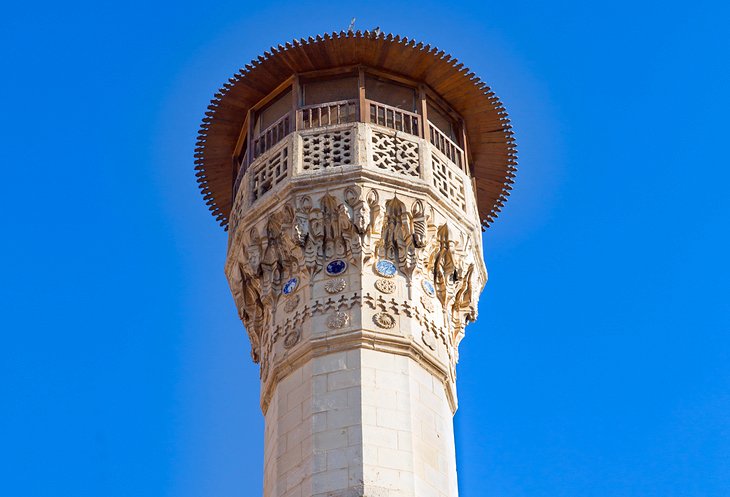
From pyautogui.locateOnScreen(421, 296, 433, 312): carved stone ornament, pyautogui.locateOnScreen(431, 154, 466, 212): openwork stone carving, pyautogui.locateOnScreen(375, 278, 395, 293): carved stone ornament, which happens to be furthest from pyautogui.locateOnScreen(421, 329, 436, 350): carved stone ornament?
pyautogui.locateOnScreen(431, 154, 466, 212): openwork stone carving

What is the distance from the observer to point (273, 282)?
15977mm

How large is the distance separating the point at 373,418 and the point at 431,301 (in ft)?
6.33

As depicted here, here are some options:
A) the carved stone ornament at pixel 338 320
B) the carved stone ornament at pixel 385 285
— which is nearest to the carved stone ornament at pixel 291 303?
the carved stone ornament at pixel 338 320

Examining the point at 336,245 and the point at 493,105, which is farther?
the point at 493,105

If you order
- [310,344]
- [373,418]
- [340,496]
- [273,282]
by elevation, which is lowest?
[340,496]

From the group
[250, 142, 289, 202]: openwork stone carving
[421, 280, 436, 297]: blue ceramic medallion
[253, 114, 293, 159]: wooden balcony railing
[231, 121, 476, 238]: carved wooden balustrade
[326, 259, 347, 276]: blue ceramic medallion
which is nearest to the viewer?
[326, 259, 347, 276]: blue ceramic medallion

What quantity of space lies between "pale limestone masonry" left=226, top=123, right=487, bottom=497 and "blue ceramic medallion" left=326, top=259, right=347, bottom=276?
13 mm

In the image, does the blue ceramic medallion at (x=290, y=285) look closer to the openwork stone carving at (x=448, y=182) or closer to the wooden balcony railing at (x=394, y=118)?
the openwork stone carving at (x=448, y=182)

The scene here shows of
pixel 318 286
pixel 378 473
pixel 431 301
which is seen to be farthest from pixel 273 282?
pixel 378 473

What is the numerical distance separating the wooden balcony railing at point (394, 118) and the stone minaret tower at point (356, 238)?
0.02m

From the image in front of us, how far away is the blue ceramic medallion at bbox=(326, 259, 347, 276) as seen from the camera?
1558 cm

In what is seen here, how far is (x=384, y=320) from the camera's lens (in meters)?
15.2

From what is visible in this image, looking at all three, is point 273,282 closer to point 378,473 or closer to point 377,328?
point 377,328

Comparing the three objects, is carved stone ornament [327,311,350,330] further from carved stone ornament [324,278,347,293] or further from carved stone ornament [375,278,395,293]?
carved stone ornament [375,278,395,293]
